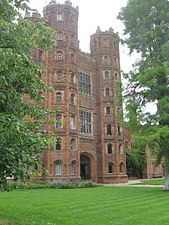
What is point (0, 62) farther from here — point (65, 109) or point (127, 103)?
point (65, 109)

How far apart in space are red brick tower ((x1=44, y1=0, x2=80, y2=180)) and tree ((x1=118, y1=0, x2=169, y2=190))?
35.8 feet

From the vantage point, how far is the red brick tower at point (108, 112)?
3575cm

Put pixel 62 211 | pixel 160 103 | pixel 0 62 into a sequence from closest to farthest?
pixel 0 62
pixel 62 211
pixel 160 103

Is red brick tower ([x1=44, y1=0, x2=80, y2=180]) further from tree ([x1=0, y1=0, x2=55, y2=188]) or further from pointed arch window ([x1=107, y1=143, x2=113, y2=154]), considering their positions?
tree ([x1=0, y1=0, x2=55, y2=188])

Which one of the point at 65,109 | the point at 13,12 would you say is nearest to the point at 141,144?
the point at 13,12

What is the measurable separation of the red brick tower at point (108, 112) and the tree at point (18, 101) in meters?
26.2

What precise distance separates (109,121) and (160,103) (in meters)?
17.7

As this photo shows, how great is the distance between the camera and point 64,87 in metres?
32.8

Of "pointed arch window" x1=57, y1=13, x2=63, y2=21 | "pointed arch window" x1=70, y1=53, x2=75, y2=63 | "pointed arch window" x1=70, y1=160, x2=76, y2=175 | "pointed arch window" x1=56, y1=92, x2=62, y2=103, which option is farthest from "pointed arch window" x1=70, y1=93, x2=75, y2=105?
"pointed arch window" x1=57, y1=13, x2=63, y2=21

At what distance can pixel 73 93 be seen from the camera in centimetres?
3350

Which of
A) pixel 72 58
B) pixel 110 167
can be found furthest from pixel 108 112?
pixel 72 58

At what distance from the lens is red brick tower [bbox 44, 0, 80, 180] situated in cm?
3103

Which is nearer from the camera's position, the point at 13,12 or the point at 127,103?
the point at 13,12

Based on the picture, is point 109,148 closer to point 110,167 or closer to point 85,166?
point 110,167
